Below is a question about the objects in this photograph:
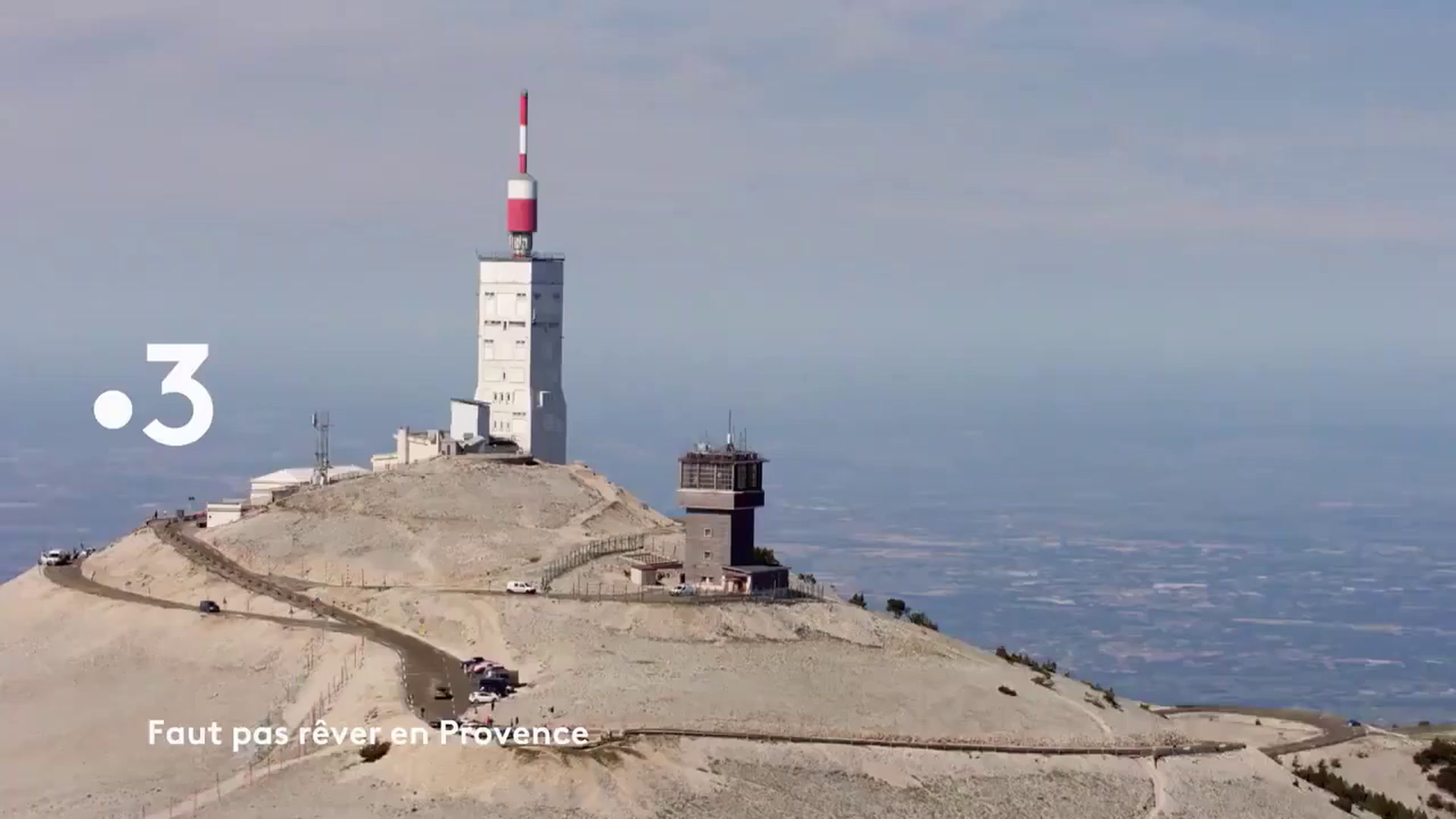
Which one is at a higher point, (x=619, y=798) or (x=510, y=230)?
(x=510, y=230)

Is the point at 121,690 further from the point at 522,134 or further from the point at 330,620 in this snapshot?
the point at 522,134

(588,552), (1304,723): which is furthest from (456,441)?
(1304,723)

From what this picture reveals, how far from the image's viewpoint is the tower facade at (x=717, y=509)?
81875mm

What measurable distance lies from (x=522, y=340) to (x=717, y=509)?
Answer: 3166 centimetres

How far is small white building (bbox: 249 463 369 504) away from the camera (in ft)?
332

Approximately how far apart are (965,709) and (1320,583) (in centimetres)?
11987

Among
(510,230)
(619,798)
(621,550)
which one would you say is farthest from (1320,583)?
(619,798)

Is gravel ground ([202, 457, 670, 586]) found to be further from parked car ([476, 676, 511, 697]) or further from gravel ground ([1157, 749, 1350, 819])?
gravel ground ([1157, 749, 1350, 819])

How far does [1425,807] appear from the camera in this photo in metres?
79.1

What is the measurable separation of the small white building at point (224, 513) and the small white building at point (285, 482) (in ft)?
4.90

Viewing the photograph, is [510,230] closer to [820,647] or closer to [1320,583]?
[820,647]

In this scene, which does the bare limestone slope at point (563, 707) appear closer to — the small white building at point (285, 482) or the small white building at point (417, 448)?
the small white building at point (285, 482)

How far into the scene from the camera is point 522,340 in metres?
111

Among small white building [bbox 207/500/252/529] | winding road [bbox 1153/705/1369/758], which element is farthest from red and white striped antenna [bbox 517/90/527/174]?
winding road [bbox 1153/705/1369/758]
